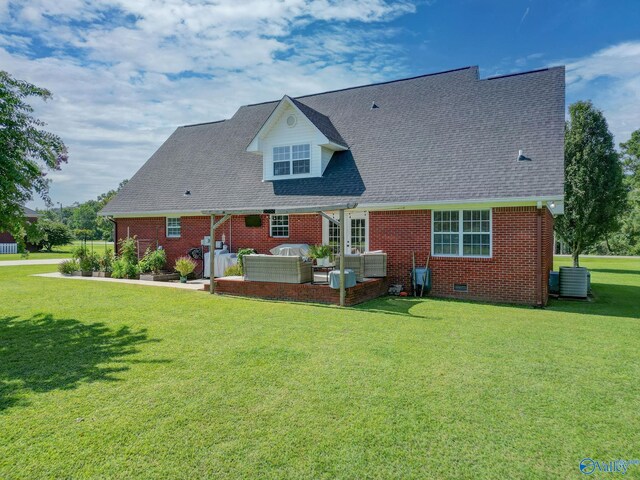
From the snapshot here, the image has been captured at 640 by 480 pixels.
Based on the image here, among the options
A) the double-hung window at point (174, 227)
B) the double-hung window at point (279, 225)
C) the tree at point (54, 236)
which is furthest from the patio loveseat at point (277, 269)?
the tree at point (54, 236)

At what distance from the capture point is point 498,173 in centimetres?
1178

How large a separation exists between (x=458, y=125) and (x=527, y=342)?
30.4 feet

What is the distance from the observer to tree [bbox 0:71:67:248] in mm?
7344

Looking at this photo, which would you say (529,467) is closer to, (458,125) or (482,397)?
(482,397)

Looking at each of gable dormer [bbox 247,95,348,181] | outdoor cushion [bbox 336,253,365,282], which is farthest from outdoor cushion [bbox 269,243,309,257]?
gable dormer [bbox 247,95,348,181]

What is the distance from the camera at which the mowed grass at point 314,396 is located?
337 cm

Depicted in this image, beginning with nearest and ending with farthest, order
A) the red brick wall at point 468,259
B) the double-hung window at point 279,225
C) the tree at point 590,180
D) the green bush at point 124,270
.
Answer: the red brick wall at point 468,259 < the double-hung window at point 279,225 < the green bush at point 124,270 < the tree at point 590,180

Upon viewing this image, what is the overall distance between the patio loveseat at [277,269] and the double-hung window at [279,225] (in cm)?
341

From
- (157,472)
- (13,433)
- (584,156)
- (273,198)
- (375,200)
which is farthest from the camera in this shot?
(584,156)

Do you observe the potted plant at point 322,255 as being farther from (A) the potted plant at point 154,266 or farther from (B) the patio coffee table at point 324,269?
(A) the potted plant at point 154,266

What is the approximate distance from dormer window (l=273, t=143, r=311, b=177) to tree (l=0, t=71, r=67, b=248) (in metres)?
8.16

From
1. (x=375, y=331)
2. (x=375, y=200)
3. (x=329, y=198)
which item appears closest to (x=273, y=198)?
(x=329, y=198)

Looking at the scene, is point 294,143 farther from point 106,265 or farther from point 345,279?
point 106,265

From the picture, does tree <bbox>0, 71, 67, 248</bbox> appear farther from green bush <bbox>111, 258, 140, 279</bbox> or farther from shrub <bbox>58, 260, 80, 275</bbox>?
shrub <bbox>58, 260, 80, 275</bbox>
